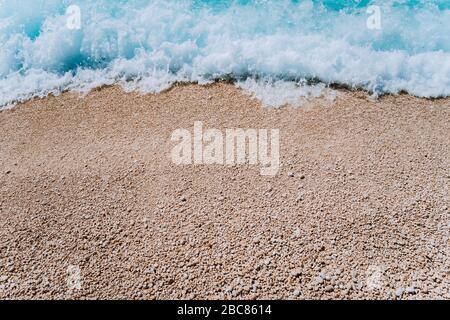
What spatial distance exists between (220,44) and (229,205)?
413 centimetres

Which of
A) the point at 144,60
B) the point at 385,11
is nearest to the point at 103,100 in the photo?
the point at 144,60

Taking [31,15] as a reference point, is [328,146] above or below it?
below

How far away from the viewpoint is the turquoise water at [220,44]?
656 cm

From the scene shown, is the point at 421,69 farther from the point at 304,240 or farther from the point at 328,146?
the point at 304,240

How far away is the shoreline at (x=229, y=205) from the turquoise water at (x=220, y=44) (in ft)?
2.42

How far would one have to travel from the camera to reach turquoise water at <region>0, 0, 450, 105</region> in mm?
6562

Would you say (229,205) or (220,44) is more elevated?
(220,44)

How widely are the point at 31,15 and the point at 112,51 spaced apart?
2.57 metres

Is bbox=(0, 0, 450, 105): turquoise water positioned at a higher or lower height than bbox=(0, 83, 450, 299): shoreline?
higher

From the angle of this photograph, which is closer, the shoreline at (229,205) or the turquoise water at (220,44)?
the shoreline at (229,205)

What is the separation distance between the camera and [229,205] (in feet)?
14.3

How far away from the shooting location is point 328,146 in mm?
5090

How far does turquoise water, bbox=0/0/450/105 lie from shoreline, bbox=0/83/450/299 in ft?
2.42
